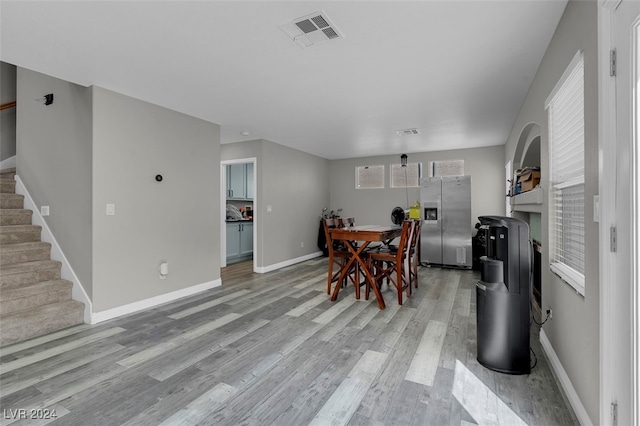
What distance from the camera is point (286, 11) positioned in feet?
6.72

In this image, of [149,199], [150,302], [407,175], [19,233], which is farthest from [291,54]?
[407,175]

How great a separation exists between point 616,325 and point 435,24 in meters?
2.09

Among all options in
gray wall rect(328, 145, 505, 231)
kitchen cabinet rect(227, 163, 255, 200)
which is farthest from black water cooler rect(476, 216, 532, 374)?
kitchen cabinet rect(227, 163, 255, 200)

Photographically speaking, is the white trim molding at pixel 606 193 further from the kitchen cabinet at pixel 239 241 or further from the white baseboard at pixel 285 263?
the kitchen cabinet at pixel 239 241

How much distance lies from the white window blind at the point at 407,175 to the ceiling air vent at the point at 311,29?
212 inches

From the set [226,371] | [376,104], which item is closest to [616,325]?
[226,371]

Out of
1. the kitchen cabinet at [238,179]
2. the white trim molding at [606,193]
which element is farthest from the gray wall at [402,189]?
the white trim molding at [606,193]

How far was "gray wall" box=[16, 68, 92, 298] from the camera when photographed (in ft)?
10.7

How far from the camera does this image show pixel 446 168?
6.97 metres

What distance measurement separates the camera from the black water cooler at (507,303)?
2.11 metres

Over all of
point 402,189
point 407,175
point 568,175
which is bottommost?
point 568,175

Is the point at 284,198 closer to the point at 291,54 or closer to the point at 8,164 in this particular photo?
the point at 291,54

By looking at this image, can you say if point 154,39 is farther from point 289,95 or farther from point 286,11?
point 289,95

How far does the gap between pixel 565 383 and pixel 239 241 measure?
5.91 m
